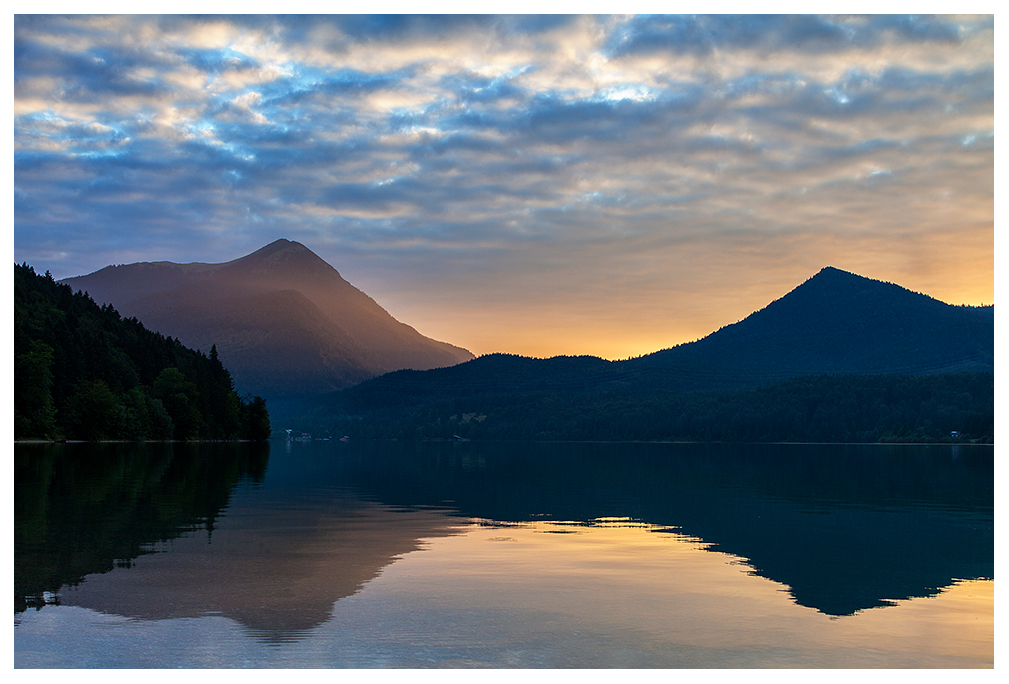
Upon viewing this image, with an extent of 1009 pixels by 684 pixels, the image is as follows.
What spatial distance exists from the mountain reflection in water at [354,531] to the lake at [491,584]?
5.4 inches

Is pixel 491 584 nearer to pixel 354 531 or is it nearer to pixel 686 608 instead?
pixel 686 608

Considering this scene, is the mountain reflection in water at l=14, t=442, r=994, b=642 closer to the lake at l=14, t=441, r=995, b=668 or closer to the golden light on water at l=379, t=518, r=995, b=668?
the lake at l=14, t=441, r=995, b=668

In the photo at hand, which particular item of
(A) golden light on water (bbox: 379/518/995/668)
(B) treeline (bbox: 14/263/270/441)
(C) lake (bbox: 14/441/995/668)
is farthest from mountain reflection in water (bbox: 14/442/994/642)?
(B) treeline (bbox: 14/263/270/441)

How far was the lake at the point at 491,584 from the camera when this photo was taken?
16406mm

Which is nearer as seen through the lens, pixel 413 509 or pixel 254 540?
pixel 254 540

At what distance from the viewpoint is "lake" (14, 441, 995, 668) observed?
53.8ft

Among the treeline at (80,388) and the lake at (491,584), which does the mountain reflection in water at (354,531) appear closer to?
the lake at (491,584)

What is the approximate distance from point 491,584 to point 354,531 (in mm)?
12308

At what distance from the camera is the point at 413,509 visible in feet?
145

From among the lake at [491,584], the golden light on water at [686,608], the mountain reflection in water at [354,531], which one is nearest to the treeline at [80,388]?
the mountain reflection in water at [354,531]
